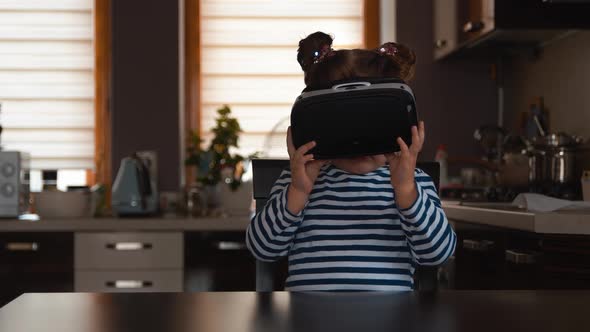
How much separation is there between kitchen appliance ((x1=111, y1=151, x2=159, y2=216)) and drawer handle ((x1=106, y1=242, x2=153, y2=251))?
0.15 m

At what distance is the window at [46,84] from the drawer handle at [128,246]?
704 mm

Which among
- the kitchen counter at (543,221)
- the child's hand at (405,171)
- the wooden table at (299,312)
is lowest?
the wooden table at (299,312)

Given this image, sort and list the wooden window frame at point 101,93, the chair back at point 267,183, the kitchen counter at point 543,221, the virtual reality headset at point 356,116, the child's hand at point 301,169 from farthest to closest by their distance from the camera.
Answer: the wooden window frame at point 101,93 → the kitchen counter at point 543,221 → the chair back at point 267,183 → the child's hand at point 301,169 → the virtual reality headset at point 356,116

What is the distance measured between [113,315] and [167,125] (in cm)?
240

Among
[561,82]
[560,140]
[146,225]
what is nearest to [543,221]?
[560,140]

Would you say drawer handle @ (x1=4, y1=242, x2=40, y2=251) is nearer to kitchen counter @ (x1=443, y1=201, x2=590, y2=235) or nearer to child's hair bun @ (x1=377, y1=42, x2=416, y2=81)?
kitchen counter @ (x1=443, y1=201, x2=590, y2=235)

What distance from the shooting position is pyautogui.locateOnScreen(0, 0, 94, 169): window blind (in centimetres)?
314

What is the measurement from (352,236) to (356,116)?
288 millimetres

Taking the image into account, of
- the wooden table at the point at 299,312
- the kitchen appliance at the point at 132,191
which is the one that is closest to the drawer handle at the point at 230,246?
the kitchen appliance at the point at 132,191

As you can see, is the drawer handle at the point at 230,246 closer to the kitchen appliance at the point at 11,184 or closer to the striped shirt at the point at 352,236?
the kitchen appliance at the point at 11,184

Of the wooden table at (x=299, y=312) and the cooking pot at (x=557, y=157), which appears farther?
the cooking pot at (x=557, y=157)

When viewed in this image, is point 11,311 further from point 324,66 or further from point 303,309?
point 324,66

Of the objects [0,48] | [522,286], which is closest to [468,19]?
[522,286]

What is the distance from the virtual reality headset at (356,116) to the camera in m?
0.90
